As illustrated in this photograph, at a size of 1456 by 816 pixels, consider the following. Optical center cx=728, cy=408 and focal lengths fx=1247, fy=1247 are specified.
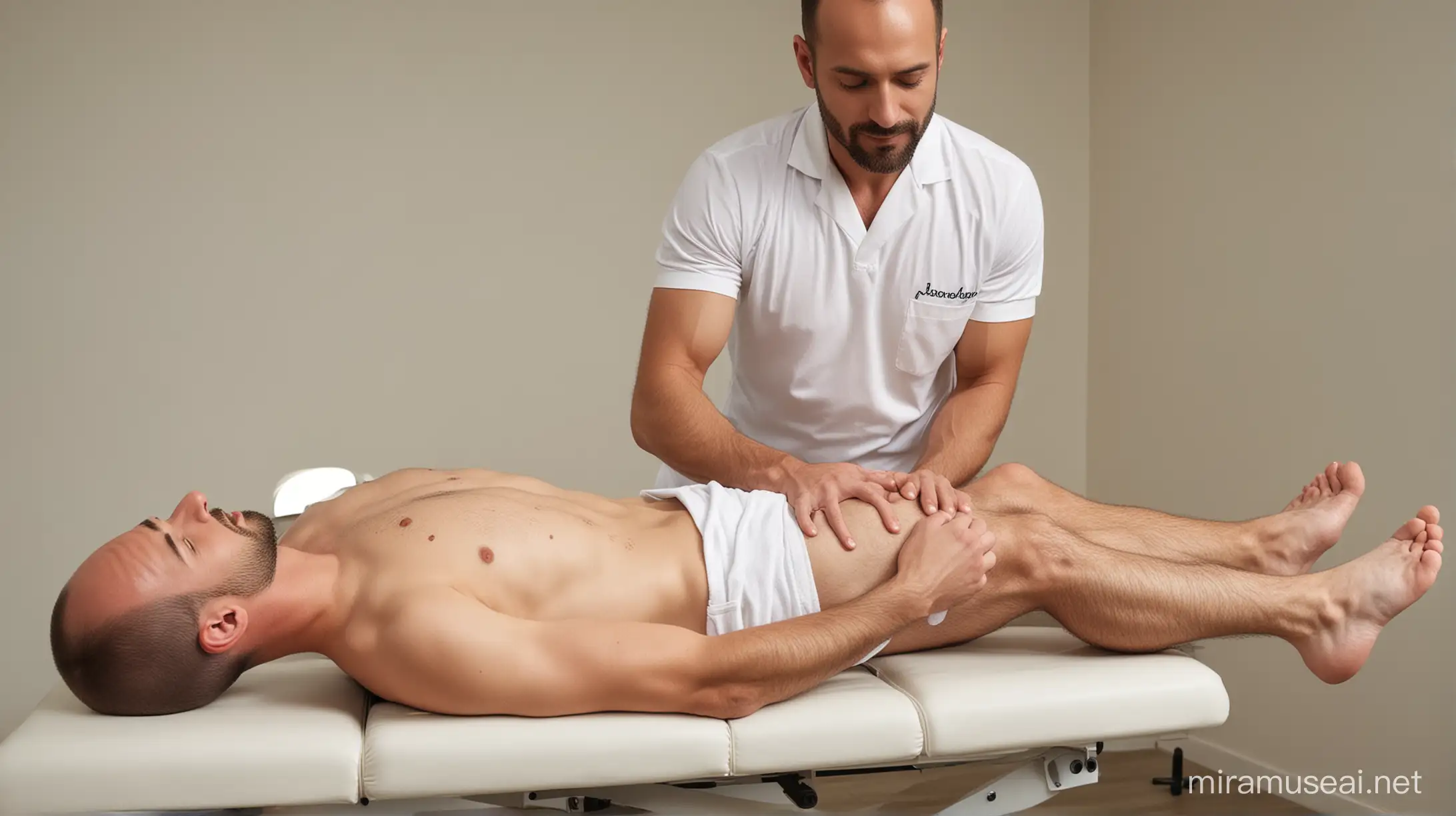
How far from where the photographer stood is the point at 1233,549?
1.89m

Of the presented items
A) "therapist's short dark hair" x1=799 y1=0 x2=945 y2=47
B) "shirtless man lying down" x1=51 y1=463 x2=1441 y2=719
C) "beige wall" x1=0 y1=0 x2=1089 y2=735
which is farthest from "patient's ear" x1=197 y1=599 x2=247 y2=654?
"beige wall" x1=0 y1=0 x2=1089 y2=735

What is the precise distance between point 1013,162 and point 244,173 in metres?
2.02

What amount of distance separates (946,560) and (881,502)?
138 millimetres

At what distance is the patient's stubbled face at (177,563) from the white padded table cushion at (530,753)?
10.0 inches

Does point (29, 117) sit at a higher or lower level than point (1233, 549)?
higher

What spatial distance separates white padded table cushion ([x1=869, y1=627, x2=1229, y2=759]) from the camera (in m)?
1.55

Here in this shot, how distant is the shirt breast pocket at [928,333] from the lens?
209cm

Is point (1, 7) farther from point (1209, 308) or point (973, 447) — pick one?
point (1209, 308)

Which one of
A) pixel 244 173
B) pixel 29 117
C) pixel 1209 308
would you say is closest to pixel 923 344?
pixel 1209 308

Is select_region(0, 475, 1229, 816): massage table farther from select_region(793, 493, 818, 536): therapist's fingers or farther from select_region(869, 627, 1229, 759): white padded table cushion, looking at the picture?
select_region(793, 493, 818, 536): therapist's fingers

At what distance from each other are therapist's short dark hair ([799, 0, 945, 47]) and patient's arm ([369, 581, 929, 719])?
3.04ft

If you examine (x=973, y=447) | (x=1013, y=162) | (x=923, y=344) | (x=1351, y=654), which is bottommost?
(x=1351, y=654)

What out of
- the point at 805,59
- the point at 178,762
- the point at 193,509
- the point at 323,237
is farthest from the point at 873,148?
the point at 323,237

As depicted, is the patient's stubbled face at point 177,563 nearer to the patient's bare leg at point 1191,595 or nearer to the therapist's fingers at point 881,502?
the therapist's fingers at point 881,502
